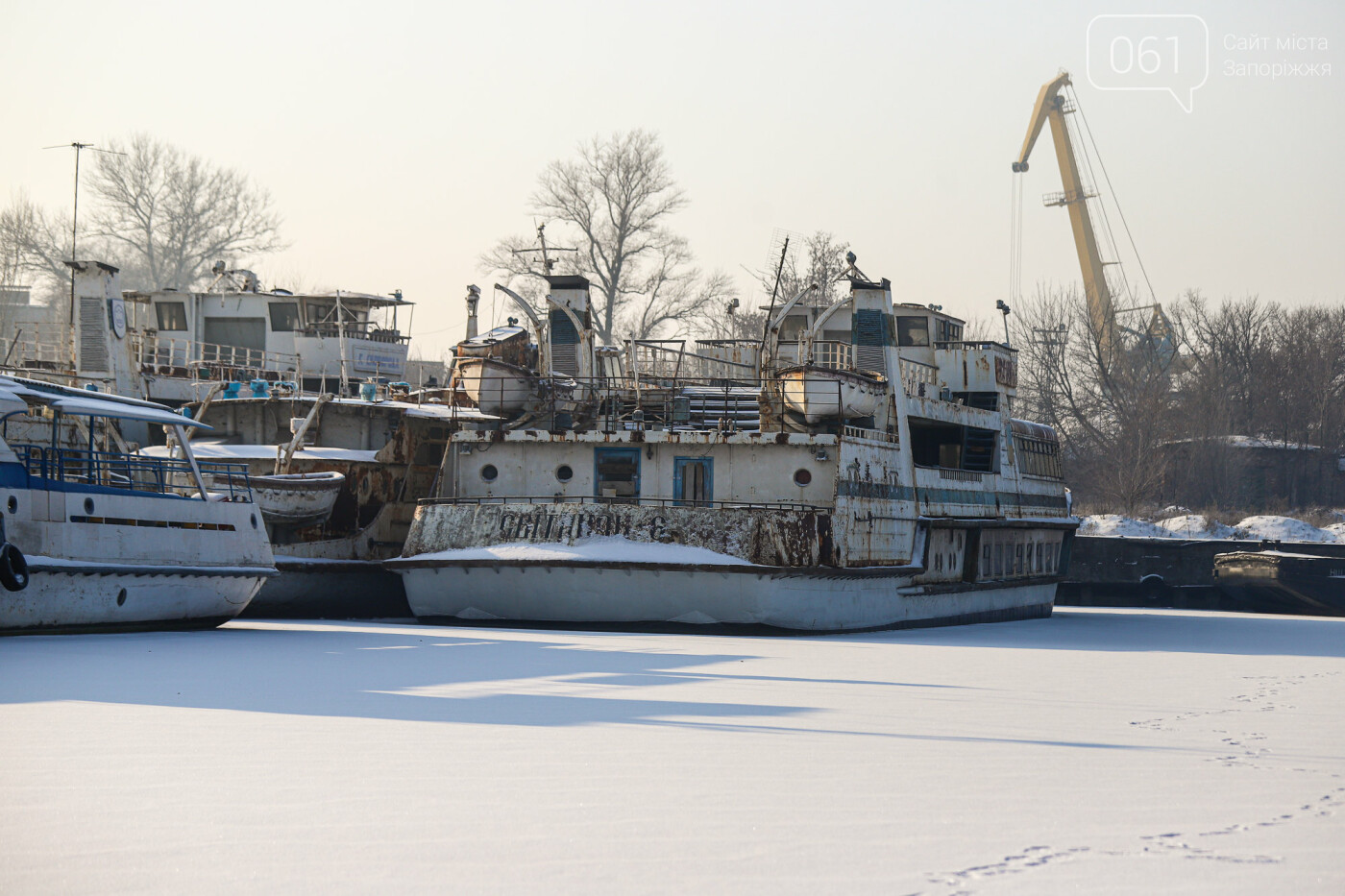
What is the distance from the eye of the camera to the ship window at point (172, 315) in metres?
36.3

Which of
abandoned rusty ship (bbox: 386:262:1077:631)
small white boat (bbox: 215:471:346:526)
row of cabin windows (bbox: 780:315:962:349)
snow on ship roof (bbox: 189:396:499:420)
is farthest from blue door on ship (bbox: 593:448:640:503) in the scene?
row of cabin windows (bbox: 780:315:962:349)

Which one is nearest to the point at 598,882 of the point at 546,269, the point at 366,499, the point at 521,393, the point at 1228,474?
the point at 521,393

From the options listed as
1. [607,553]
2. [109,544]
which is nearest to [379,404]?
[607,553]

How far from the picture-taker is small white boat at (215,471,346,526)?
67.0 feet

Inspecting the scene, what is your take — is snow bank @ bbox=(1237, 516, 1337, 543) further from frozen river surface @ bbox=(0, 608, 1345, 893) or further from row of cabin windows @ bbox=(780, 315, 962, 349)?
frozen river surface @ bbox=(0, 608, 1345, 893)

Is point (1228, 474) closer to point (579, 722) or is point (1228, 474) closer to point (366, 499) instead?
point (366, 499)

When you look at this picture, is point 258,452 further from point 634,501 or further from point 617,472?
point 634,501

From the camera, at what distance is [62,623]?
14055 millimetres

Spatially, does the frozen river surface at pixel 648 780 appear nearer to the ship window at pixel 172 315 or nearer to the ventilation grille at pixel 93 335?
the ventilation grille at pixel 93 335

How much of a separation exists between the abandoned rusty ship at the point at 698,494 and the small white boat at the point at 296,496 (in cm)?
183

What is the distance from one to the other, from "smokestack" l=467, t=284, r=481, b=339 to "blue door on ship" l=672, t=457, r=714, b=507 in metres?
7.03

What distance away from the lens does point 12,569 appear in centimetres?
1330

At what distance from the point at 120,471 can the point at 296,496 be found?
290cm

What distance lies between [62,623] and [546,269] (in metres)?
12.6
